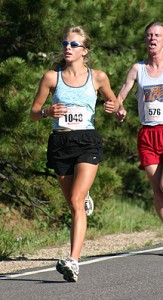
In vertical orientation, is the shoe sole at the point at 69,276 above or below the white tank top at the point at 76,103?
below

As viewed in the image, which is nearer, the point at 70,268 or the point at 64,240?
the point at 70,268

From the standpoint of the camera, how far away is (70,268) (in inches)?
272

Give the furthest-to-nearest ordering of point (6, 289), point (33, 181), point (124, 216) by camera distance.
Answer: point (124, 216)
point (33, 181)
point (6, 289)

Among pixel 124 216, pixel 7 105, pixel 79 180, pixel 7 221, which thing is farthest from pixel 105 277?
pixel 124 216

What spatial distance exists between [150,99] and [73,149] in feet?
4.36

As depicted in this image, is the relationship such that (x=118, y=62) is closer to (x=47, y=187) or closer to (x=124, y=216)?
(x=47, y=187)

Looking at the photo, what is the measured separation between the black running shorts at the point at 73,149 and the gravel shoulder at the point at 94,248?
3.53 feet

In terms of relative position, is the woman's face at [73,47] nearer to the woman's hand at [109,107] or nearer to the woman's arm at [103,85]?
the woman's arm at [103,85]

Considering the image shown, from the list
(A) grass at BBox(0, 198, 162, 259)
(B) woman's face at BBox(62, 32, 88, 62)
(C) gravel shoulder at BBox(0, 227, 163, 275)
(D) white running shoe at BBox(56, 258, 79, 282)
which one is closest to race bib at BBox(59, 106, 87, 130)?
(B) woman's face at BBox(62, 32, 88, 62)

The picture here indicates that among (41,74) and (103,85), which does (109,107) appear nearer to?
(103,85)

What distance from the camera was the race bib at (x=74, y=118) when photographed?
750 centimetres

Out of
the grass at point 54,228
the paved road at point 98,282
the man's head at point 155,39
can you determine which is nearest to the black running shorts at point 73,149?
the paved road at point 98,282

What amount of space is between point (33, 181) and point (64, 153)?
4.30 meters

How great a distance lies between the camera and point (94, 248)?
10234 millimetres
